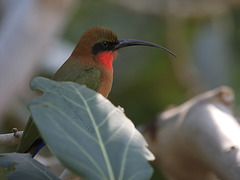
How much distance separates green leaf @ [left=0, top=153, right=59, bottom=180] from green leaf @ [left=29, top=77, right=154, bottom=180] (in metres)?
0.19

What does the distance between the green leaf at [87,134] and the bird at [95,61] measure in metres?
1.15

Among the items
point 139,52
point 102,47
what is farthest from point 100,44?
point 139,52

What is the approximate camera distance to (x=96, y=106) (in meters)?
1.34

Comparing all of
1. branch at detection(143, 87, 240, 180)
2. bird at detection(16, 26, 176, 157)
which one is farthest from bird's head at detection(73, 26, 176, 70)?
branch at detection(143, 87, 240, 180)

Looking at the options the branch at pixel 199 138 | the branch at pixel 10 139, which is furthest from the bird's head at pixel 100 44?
the branch at pixel 10 139

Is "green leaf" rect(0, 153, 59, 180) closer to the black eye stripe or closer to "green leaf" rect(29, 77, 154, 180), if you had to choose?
"green leaf" rect(29, 77, 154, 180)

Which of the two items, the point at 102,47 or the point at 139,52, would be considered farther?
the point at 139,52

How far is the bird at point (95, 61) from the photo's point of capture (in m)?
2.55

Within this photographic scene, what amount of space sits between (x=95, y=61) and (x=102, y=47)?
9cm

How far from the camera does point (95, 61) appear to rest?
2.78 meters

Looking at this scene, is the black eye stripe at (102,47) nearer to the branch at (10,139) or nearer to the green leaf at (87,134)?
the branch at (10,139)

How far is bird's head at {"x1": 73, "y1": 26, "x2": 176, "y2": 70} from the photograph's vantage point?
2773mm

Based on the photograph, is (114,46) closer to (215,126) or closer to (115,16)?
(215,126)

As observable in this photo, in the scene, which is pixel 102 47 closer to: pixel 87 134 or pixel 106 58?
pixel 106 58
